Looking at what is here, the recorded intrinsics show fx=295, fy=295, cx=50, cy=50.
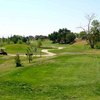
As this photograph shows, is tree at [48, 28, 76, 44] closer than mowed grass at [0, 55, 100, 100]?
No

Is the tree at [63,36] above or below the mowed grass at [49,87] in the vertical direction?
above

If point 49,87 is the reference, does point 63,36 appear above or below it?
above

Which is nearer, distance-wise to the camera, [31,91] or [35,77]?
[31,91]

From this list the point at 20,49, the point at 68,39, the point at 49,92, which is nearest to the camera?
the point at 49,92

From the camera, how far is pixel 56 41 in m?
152

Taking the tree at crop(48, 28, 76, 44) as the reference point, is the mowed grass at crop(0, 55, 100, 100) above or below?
below

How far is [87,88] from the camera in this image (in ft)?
75.7

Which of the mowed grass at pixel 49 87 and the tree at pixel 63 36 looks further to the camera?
the tree at pixel 63 36

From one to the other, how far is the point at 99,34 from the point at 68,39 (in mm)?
46894

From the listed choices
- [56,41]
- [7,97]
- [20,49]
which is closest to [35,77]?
[7,97]

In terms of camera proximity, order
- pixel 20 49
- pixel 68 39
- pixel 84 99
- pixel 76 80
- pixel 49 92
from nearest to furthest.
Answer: pixel 84 99 < pixel 49 92 < pixel 76 80 < pixel 20 49 < pixel 68 39

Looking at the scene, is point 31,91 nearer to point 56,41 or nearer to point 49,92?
point 49,92

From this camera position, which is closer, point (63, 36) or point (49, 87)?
point (49, 87)

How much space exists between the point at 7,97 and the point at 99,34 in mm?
76239
